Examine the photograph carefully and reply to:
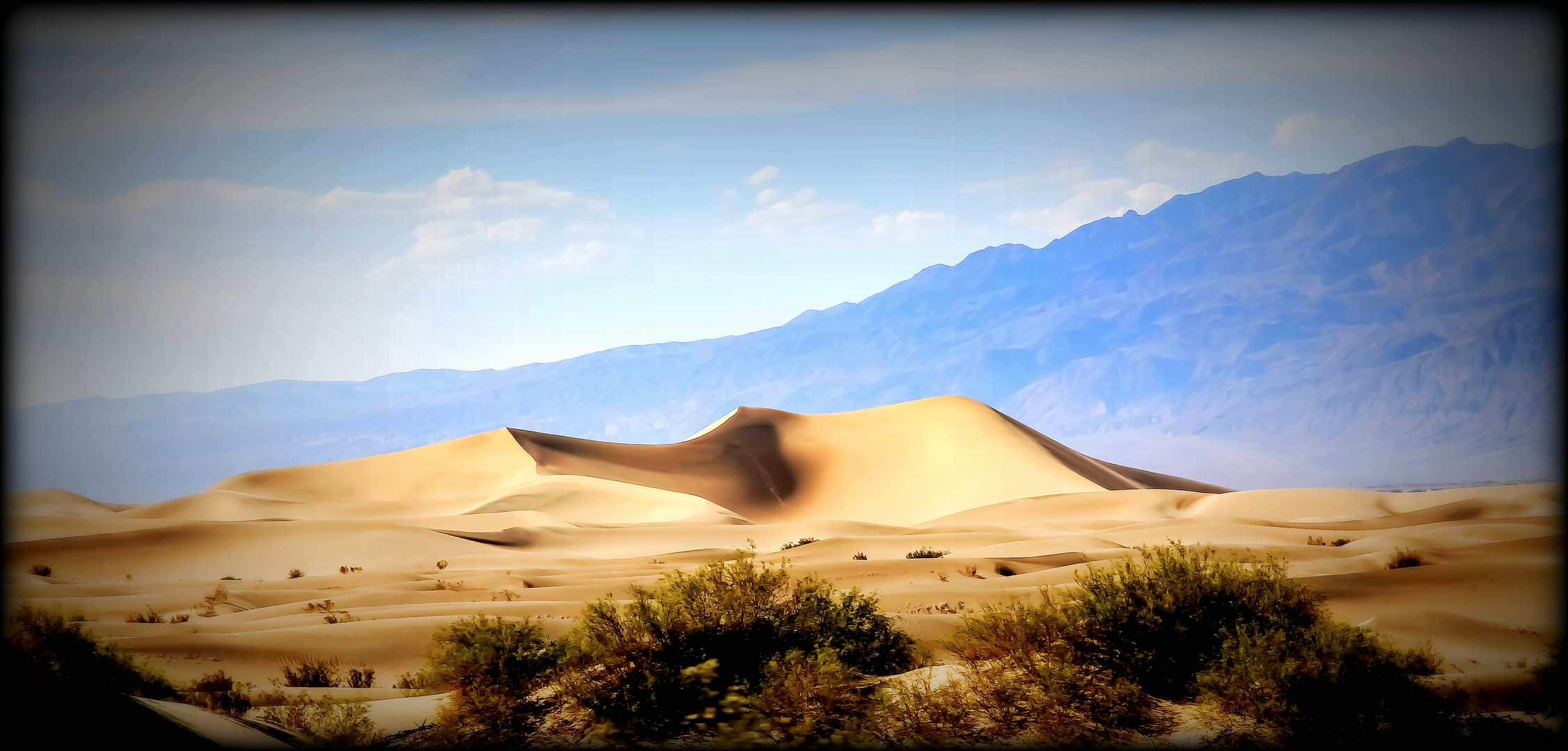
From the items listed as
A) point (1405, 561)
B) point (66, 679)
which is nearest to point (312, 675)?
point (66, 679)

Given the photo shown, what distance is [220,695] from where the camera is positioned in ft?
23.1

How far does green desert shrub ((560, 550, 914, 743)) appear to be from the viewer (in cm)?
549

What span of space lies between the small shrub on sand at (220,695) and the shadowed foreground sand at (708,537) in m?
0.56

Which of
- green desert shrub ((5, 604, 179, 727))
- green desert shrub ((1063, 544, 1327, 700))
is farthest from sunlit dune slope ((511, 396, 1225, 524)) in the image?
green desert shrub ((5, 604, 179, 727))

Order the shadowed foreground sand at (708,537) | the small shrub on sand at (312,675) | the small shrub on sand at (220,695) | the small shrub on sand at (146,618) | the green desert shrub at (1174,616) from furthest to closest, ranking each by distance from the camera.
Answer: the small shrub on sand at (146,618) < the shadowed foreground sand at (708,537) < the small shrub on sand at (312,675) < the small shrub on sand at (220,695) < the green desert shrub at (1174,616)

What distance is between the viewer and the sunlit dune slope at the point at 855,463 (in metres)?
45.7

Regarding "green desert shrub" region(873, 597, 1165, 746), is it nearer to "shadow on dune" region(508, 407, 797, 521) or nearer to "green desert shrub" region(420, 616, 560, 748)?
"green desert shrub" region(420, 616, 560, 748)

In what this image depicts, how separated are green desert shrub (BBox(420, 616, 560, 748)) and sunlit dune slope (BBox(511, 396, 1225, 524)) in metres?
37.9

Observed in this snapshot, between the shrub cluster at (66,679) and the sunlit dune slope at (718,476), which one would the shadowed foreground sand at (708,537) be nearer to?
the sunlit dune slope at (718,476)

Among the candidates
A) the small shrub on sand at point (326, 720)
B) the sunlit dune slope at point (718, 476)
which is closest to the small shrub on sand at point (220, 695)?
the small shrub on sand at point (326, 720)

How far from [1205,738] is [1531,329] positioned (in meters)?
227

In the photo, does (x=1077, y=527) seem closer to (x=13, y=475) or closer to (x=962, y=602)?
(x=962, y=602)

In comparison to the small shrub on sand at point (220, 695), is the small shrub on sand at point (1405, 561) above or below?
below

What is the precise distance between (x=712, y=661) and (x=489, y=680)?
6.12ft
